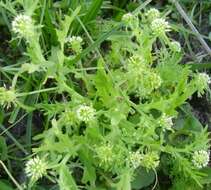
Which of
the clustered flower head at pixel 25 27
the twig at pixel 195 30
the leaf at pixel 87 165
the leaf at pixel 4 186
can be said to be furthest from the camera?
the twig at pixel 195 30

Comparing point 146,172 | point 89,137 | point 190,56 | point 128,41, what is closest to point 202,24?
point 190,56

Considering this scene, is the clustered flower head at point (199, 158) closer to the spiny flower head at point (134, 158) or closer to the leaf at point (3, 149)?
the spiny flower head at point (134, 158)

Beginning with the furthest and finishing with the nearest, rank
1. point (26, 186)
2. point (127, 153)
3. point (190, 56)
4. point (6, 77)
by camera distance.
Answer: point (190, 56) → point (6, 77) → point (26, 186) → point (127, 153)

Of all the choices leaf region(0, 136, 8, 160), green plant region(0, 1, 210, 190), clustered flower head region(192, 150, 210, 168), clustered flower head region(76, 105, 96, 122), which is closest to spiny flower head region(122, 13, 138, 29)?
green plant region(0, 1, 210, 190)

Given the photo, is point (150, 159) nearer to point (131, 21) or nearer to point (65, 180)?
point (65, 180)

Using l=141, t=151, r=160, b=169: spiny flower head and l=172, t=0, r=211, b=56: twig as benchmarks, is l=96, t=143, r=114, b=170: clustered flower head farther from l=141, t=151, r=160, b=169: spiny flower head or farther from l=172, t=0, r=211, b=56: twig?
l=172, t=0, r=211, b=56: twig

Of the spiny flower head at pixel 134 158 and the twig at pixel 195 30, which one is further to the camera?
the twig at pixel 195 30

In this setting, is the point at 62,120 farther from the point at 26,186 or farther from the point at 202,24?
the point at 202,24

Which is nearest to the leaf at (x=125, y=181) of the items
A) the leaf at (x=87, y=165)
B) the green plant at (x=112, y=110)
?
the green plant at (x=112, y=110)
